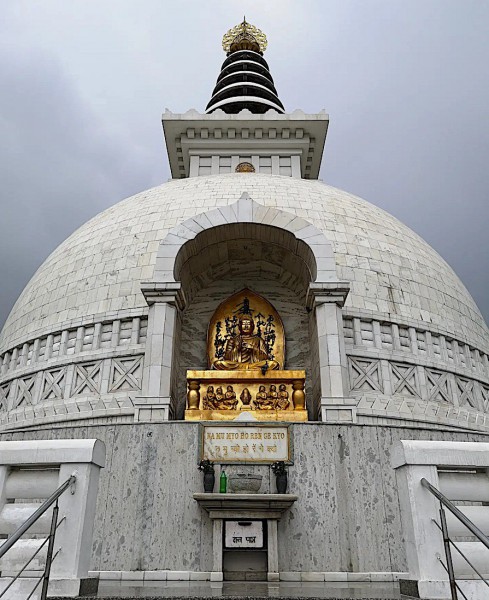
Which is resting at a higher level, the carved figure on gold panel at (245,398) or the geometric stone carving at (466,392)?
the geometric stone carving at (466,392)

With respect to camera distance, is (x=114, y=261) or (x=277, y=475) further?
(x=114, y=261)

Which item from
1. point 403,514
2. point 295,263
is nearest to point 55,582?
point 403,514

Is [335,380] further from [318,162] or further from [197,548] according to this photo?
[318,162]

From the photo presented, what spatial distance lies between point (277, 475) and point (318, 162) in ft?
62.1

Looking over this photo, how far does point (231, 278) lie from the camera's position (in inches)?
576

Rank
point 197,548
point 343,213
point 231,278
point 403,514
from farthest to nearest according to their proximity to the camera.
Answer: point 343,213
point 231,278
point 197,548
point 403,514

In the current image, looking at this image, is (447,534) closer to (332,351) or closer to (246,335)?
(332,351)

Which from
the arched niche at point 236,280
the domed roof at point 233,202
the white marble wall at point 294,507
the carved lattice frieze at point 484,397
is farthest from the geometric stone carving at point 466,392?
the white marble wall at point 294,507

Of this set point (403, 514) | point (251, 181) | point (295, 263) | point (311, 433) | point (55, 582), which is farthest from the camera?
point (251, 181)

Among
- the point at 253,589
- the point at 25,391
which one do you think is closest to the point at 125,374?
the point at 25,391

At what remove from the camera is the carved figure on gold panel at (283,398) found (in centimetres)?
1228

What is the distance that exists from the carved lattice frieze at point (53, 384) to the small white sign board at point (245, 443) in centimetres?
605

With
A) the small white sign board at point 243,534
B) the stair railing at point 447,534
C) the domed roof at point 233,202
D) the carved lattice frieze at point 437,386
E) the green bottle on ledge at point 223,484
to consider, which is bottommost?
the stair railing at point 447,534

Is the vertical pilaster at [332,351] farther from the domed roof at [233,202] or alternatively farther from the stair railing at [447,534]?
the stair railing at [447,534]
